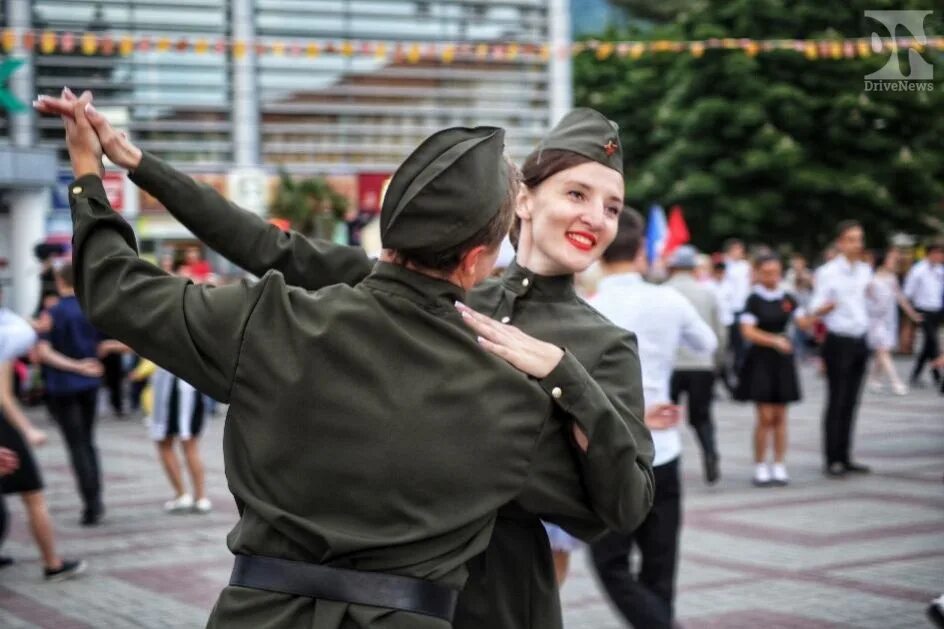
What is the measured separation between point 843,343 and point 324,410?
995 centimetres

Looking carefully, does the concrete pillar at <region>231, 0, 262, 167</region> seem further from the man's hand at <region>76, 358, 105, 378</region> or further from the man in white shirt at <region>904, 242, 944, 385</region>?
the man's hand at <region>76, 358, 105, 378</region>

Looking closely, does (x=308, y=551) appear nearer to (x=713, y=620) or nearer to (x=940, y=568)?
(x=713, y=620)

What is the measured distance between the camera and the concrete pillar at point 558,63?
28.5 m

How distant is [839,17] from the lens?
97.9 feet

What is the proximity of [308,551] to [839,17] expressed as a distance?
1167 inches

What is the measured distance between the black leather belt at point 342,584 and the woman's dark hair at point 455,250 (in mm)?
582

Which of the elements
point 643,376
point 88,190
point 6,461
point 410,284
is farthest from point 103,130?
point 6,461

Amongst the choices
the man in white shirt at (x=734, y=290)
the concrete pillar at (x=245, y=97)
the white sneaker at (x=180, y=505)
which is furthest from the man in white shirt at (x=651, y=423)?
the concrete pillar at (x=245, y=97)

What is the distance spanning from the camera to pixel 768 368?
11227 mm

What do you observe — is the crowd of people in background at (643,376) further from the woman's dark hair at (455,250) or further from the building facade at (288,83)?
the building facade at (288,83)

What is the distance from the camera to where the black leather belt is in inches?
93.2

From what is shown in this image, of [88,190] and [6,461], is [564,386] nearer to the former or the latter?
[88,190]

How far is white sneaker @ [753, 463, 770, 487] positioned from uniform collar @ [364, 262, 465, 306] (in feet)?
29.7

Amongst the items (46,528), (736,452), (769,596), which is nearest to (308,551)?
(769,596)
